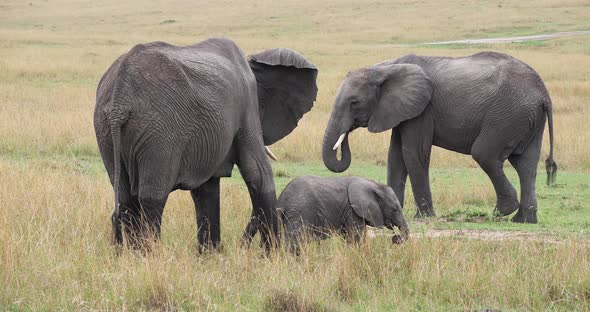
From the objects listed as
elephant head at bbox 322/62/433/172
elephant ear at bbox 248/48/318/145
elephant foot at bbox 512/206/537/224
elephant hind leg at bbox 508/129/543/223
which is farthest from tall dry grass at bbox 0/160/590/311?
elephant head at bbox 322/62/433/172

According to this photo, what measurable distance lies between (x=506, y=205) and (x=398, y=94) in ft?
6.10

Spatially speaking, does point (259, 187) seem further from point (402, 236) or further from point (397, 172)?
point (397, 172)

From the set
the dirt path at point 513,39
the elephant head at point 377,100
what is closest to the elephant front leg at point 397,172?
the elephant head at point 377,100

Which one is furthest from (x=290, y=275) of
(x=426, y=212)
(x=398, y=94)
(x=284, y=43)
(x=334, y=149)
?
(x=284, y=43)

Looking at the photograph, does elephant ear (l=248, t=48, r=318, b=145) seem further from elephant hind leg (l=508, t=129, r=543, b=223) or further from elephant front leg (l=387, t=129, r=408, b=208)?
elephant hind leg (l=508, t=129, r=543, b=223)

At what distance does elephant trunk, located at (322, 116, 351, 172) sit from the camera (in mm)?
10875

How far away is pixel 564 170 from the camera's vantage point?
1498cm

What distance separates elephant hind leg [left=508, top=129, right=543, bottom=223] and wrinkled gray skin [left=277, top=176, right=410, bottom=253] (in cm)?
275

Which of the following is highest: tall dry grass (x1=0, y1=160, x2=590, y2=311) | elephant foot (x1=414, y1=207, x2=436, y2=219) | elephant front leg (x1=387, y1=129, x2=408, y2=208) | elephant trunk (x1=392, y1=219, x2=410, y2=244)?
tall dry grass (x1=0, y1=160, x2=590, y2=311)

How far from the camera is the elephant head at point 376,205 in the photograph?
8.44 meters

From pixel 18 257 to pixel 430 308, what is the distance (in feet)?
10.3

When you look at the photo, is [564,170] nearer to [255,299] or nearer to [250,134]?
[250,134]

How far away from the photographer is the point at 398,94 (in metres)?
11.2

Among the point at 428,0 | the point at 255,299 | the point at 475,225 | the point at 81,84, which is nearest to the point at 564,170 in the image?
the point at 475,225
